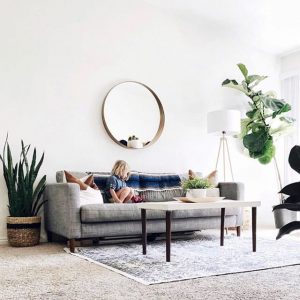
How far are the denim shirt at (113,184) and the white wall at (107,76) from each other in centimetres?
45

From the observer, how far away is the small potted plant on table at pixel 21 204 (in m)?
3.76

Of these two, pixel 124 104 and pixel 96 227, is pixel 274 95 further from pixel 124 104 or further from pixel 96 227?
pixel 96 227

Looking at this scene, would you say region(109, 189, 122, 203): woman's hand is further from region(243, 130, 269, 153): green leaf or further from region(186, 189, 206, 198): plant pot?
region(243, 130, 269, 153): green leaf

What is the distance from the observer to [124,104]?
472 centimetres

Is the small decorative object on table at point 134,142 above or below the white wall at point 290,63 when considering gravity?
below

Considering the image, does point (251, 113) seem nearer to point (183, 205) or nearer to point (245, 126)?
point (245, 126)

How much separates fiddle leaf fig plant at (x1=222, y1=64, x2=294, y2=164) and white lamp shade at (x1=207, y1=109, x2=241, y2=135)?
0.83 ft

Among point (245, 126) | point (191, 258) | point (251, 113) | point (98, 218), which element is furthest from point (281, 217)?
point (98, 218)

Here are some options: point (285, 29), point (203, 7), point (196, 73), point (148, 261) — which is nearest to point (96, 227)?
point (148, 261)

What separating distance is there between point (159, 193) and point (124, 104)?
1.06 metres

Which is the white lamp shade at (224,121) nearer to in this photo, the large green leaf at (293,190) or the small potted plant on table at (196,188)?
the small potted plant on table at (196,188)

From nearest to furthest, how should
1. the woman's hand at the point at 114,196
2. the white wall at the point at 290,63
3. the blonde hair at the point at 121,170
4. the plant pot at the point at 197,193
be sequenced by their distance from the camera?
1. the plant pot at the point at 197,193
2. the woman's hand at the point at 114,196
3. the blonde hair at the point at 121,170
4. the white wall at the point at 290,63

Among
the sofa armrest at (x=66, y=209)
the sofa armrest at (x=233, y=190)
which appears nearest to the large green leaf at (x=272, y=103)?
the sofa armrest at (x=233, y=190)

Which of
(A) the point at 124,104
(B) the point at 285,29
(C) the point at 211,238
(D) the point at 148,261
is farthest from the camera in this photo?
(B) the point at 285,29
